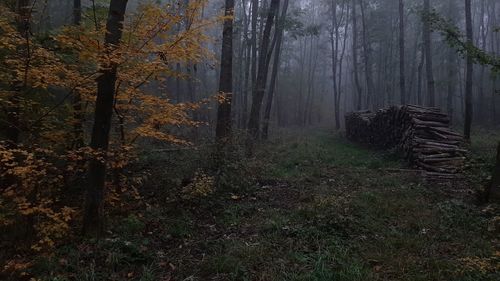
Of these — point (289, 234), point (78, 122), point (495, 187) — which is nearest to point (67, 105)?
point (78, 122)

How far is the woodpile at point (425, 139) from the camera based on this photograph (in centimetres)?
1155

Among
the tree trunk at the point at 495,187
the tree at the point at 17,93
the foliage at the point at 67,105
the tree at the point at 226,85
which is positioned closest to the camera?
the foliage at the point at 67,105

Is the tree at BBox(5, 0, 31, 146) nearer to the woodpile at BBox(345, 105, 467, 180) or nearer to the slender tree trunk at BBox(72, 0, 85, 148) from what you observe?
the slender tree trunk at BBox(72, 0, 85, 148)

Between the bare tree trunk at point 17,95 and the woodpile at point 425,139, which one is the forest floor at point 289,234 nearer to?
the woodpile at point 425,139

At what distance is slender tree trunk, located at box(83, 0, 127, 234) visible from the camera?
615cm

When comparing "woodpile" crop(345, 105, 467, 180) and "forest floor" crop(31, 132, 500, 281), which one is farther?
"woodpile" crop(345, 105, 467, 180)

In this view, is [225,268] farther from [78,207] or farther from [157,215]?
[78,207]

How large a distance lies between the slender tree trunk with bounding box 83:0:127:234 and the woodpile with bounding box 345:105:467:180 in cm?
851

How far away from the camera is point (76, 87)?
24.1 feet

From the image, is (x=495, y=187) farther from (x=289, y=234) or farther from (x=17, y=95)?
(x=17, y=95)

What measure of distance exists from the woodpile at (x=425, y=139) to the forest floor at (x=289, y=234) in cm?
144

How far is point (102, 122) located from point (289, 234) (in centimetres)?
361

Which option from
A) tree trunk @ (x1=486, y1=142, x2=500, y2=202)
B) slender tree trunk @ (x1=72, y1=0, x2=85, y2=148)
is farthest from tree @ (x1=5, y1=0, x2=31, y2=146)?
tree trunk @ (x1=486, y1=142, x2=500, y2=202)

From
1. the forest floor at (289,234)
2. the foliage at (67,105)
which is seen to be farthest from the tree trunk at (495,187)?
the foliage at (67,105)
